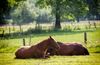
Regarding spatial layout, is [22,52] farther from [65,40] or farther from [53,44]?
[65,40]

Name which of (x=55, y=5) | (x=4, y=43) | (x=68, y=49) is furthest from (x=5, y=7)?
(x=68, y=49)

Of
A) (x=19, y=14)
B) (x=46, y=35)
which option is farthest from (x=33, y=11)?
Result: (x=46, y=35)

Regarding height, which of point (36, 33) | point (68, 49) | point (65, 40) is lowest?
point (68, 49)

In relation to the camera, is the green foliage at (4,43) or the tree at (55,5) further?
the green foliage at (4,43)

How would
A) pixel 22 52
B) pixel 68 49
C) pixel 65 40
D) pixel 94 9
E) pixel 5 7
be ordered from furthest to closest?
pixel 68 49
pixel 22 52
pixel 65 40
pixel 5 7
pixel 94 9

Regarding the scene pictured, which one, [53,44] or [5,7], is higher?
[5,7]

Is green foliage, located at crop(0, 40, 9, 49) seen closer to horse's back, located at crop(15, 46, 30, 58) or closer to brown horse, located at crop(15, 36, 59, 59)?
horse's back, located at crop(15, 46, 30, 58)

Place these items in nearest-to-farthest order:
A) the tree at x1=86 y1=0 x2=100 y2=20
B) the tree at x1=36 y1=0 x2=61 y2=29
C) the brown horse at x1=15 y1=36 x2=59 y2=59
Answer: the tree at x1=86 y1=0 x2=100 y2=20 < the tree at x1=36 y1=0 x2=61 y2=29 < the brown horse at x1=15 y1=36 x2=59 y2=59

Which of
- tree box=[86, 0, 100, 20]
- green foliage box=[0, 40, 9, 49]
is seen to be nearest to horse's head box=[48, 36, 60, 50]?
green foliage box=[0, 40, 9, 49]

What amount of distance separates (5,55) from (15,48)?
0.76ft

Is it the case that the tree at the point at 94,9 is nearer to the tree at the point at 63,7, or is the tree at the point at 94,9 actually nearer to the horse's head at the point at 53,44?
the tree at the point at 63,7

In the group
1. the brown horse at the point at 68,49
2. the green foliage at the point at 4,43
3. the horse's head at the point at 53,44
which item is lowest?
the brown horse at the point at 68,49

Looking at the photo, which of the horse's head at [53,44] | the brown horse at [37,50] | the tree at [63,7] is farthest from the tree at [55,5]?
the brown horse at [37,50]

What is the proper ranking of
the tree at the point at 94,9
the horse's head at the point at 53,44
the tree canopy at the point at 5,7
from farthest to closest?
the horse's head at the point at 53,44 → the tree canopy at the point at 5,7 → the tree at the point at 94,9
